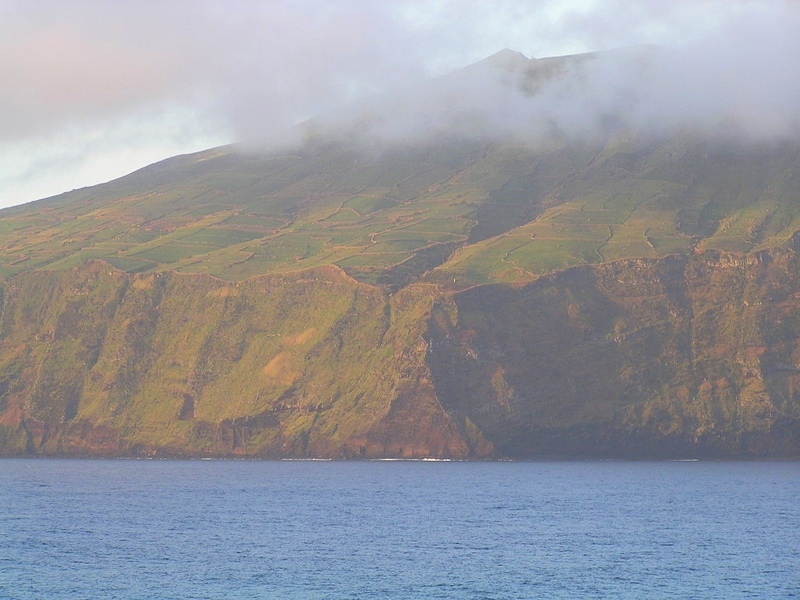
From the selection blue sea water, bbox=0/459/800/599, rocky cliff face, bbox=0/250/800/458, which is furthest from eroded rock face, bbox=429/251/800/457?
blue sea water, bbox=0/459/800/599

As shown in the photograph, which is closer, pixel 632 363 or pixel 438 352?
pixel 438 352

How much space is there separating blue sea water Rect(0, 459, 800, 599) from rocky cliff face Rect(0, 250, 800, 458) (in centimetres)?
1594

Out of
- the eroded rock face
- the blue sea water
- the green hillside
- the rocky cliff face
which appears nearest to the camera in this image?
the blue sea water

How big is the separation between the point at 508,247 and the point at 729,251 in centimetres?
3536

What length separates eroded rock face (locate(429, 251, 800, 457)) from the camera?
156 meters

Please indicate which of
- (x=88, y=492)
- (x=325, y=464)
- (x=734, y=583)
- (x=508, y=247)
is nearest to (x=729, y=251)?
(x=508, y=247)

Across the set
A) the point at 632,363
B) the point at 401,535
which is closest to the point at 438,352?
the point at 632,363

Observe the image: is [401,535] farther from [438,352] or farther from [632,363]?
[632,363]

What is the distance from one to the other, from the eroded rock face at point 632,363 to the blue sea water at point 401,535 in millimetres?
15252

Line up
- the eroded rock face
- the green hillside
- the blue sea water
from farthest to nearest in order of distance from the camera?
the green hillside → the eroded rock face → the blue sea water

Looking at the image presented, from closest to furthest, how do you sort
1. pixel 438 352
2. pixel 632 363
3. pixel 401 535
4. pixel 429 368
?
1. pixel 401 535
2. pixel 429 368
3. pixel 438 352
4. pixel 632 363

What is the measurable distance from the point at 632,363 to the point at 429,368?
2854cm

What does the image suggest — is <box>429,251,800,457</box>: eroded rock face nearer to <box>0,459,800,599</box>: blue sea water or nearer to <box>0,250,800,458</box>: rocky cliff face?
<box>0,250,800,458</box>: rocky cliff face

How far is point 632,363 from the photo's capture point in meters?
162
